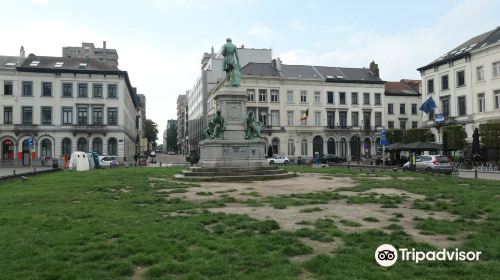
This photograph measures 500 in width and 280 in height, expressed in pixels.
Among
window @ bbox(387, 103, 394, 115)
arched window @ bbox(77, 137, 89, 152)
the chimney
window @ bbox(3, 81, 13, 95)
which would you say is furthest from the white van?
window @ bbox(387, 103, 394, 115)

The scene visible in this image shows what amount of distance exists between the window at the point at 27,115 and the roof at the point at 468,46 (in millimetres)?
55621

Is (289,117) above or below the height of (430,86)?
below

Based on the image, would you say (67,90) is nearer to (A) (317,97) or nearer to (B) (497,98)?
(A) (317,97)

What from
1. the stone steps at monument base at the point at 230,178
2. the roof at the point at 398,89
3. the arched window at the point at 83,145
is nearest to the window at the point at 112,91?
the arched window at the point at 83,145

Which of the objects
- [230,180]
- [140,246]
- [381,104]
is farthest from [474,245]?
[381,104]

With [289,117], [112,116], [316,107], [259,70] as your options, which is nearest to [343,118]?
[316,107]

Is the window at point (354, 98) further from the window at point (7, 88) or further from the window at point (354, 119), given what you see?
the window at point (7, 88)

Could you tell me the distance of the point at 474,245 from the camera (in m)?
7.59

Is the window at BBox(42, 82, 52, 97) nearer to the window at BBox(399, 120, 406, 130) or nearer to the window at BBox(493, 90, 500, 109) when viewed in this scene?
the window at BBox(493, 90, 500, 109)

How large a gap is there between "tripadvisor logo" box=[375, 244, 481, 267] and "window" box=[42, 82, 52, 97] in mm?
62407

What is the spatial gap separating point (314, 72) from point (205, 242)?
228ft

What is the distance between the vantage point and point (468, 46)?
56281 mm

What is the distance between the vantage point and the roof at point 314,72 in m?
70.9

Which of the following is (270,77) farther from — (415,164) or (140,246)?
(140,246)
